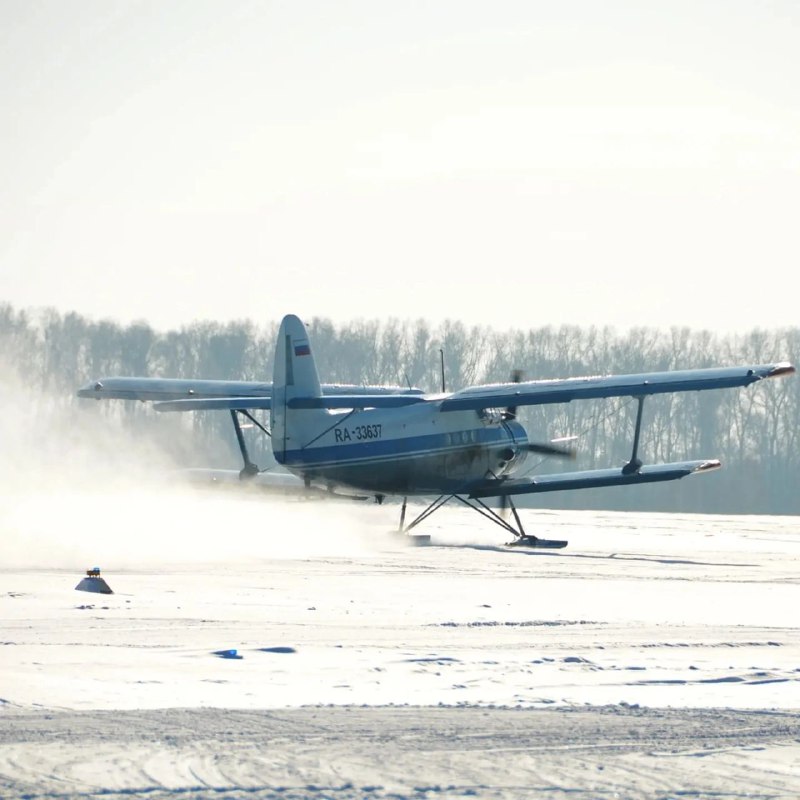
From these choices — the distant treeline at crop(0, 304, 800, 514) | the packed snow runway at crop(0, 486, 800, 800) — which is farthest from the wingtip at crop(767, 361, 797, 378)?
the distant treeline at crop(0, 304, 800, 514)

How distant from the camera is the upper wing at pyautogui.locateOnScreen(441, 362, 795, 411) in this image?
2678 centimetres

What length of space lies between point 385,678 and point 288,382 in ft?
57.9

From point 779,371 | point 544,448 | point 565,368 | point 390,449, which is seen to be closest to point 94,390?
point 390,449

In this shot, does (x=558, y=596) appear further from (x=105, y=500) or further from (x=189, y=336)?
(x=189, y=336)

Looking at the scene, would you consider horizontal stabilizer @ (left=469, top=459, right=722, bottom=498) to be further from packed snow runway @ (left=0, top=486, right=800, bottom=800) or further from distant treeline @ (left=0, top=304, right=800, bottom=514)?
distant treeline @ (left=0, top=304, right=800, bottom=514)

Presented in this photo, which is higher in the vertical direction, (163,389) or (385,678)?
(163,389)

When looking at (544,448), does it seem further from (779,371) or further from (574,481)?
(779,371)

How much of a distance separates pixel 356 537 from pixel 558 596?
11822mm

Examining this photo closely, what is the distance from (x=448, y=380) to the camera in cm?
9400

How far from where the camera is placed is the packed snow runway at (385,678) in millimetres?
7656

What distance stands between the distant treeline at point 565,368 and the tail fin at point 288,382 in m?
60.1

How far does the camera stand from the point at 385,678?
427 inches

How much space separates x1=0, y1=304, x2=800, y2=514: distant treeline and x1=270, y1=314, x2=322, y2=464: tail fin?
60086mm

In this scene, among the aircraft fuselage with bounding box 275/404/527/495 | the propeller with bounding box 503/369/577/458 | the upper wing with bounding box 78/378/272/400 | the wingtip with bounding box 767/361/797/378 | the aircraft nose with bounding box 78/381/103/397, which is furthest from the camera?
the upper wing with bounding box 78/378/272/400
